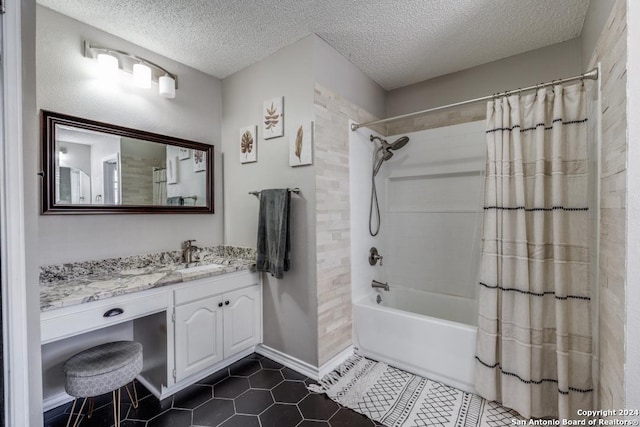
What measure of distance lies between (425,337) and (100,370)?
2.02m

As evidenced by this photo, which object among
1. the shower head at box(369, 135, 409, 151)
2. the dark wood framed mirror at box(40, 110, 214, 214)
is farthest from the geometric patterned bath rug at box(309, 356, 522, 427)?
the shower head at box(369, 135, 409, 151)

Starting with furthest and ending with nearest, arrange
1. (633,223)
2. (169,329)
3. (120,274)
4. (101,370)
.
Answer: (120,274)
(169,329)
(101,370)
(633,223)

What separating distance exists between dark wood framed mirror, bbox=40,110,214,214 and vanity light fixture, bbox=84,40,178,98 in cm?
37

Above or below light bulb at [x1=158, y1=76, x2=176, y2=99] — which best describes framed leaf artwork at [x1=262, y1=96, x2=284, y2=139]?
below

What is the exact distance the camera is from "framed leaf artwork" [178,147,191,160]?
2402mm

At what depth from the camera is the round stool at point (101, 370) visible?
4.59ft

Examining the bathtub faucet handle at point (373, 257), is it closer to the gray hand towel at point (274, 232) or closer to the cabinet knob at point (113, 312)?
the gray hand towel at point (274, 232)

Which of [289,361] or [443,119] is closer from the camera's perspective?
[289,361]

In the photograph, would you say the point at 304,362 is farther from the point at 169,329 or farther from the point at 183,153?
the point at 183,153

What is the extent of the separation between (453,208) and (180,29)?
2.66 m

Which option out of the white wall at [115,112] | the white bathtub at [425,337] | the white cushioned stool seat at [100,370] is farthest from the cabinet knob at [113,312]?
the white bathtub at [425,337]

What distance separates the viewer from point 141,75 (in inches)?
81.7

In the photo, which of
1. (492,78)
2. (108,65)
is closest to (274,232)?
(108,65)

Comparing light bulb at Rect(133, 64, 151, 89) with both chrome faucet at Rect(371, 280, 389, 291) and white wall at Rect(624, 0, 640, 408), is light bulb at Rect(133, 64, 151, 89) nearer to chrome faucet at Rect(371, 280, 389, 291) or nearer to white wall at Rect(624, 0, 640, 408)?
chrome faucet at Rect(371, 280, 389, 291)
